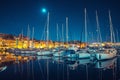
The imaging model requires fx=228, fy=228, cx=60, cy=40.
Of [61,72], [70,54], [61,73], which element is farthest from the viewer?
[70,54]

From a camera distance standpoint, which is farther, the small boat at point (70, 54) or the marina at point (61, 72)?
the small boat at point (70, 54)

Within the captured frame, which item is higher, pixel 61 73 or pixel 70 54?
pixel 70 54

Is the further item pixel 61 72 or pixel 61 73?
pixel 61 72

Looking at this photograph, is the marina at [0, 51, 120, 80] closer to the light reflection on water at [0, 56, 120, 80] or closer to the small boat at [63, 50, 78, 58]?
the light reflection on water at [0, 56, 120, 80]

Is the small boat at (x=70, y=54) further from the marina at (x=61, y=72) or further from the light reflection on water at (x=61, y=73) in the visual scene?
the light reflection on water at (x=61, y=73)

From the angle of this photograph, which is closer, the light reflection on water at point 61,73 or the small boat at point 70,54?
the light reflection on water at point 61,73

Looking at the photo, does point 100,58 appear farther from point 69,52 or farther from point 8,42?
point 8,42

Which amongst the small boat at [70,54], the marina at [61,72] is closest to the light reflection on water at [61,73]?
the marina at [61,72]

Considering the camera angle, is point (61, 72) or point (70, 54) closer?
point (61, 72)

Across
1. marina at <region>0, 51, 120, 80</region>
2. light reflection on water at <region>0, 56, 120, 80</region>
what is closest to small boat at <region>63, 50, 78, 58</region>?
marina at <region>0, 51, 120, 80</region>

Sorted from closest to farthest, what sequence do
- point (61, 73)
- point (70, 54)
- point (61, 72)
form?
1. point (61, 73)
2. point (61, 72)
3. point (70, 54)

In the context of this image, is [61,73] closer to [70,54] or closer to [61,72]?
[61,72]

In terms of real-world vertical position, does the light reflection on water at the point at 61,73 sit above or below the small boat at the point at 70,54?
below

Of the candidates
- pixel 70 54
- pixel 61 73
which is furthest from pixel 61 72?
pixel 70 54
